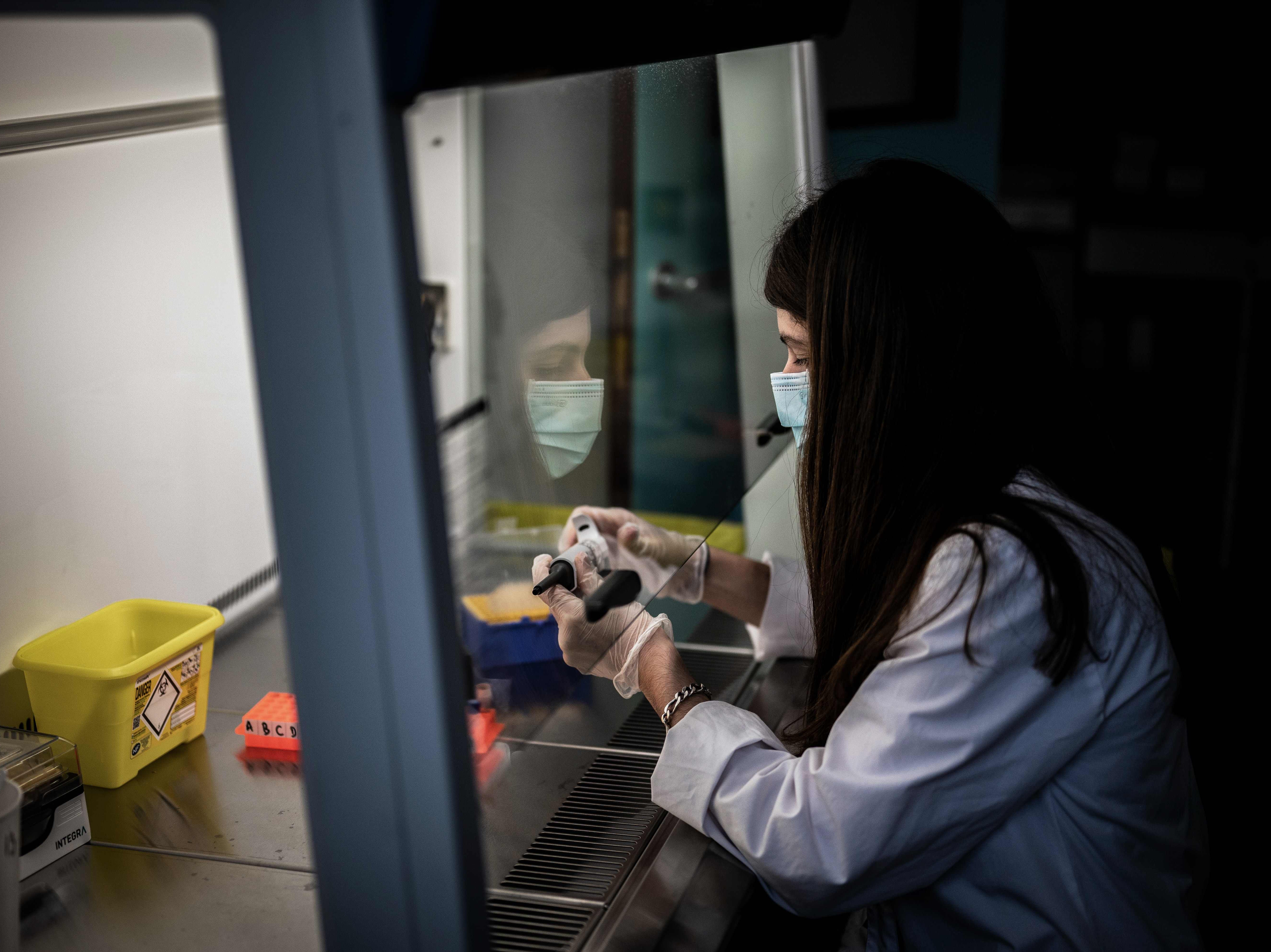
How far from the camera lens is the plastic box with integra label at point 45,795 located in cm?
96

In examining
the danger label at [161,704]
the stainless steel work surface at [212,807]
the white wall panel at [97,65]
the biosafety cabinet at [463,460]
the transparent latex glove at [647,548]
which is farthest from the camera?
the transparent latex glove at [647,548]

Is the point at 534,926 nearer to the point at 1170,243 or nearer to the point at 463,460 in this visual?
the point at 463,460

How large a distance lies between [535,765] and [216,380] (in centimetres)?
75

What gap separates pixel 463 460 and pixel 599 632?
1028 mm

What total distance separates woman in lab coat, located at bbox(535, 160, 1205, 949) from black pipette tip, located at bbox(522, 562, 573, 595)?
0.07 ft

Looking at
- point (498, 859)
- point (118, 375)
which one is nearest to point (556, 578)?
point (498, 859)

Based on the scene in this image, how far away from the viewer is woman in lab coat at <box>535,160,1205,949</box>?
91 cm

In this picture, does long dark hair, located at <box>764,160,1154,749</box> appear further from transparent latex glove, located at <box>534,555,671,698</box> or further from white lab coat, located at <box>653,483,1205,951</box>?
transparent latex glove, located at <box>534,555,671,698</box>

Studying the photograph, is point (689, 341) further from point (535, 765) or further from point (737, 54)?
point (535, 765)

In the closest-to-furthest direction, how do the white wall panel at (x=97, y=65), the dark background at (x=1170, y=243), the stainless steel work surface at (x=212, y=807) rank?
the white wall panel at (x=97, y=65) < the stainless steel work surface at (x=212, y=807) < the dark background at (x=1170, y=243)

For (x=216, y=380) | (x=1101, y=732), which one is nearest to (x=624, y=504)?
(x=216, y=380)

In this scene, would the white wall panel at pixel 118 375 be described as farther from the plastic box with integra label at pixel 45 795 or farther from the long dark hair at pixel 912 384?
the long dark hair at pixel 912 384

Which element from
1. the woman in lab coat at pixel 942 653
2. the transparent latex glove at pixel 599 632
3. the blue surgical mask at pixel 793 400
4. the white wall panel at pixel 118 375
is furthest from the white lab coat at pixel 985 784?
the white wall panel at pixel 118 375

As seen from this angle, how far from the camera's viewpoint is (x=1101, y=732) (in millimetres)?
965
